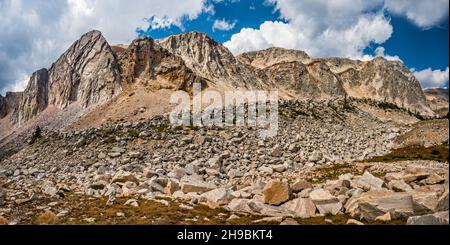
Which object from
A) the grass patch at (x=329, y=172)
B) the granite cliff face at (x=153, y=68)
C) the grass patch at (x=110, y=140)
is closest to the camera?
the grass patch at (x=329, y=172)

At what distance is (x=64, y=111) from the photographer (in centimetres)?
8900

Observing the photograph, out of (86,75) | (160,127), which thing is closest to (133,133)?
(160,127)

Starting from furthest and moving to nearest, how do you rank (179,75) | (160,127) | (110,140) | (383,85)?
(383,85)
(179,75)
(160,127)
(110,140)

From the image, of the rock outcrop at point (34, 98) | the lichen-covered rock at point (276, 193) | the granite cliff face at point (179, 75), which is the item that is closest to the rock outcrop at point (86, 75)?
the granite cliff face at point (179, 75)

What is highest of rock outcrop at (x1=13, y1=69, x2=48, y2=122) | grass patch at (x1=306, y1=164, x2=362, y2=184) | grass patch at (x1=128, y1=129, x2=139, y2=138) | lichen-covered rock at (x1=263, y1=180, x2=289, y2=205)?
rock outcrop at (x1=13, y1=69, x2=48, y2=122)

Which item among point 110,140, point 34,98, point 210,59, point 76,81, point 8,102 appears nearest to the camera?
point 110,140

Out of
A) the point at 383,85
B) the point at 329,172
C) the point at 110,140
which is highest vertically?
the point at 383,85

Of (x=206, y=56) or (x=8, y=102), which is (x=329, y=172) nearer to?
(x=206, y=56)

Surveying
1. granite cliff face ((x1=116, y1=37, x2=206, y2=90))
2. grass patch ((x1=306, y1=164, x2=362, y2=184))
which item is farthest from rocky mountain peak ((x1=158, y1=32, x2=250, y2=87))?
grass patch ((x1=306, y1=164, x2=362, y2=184))

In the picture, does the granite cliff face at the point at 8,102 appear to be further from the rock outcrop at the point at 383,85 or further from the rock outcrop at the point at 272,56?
the rock outcrop at the point at 383,85

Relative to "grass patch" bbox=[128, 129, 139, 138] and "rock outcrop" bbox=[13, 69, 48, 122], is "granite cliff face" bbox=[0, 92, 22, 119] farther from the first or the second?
"grass patch" bbox=[128, 129, 139, 138]

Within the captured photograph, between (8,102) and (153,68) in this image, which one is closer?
(153,68)
